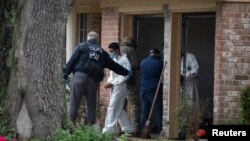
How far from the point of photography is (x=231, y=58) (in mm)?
12133

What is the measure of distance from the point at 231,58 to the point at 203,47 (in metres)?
2.56

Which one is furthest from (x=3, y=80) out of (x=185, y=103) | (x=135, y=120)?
(x=135, y=120)

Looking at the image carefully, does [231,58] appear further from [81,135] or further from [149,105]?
[81,135]

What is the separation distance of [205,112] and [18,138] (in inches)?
199

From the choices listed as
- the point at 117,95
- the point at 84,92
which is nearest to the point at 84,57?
the point at 84,92

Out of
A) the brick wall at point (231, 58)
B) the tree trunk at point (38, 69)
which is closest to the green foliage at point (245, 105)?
the brick wall at point (231, 58)

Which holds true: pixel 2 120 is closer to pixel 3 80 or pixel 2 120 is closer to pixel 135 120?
pixel 3 80

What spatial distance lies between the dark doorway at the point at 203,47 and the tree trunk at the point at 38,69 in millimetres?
5647

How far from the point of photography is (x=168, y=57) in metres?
13.4

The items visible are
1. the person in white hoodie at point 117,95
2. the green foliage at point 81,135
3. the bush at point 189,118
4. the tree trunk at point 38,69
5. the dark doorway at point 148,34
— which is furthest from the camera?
the dark doorway at point 148,34

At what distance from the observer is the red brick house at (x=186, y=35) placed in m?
12.1

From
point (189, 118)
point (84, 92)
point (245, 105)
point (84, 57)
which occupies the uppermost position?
point (84, 57)

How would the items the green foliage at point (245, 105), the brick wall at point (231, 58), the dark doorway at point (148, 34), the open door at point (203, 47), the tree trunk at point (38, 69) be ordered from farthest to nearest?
1. the dark doorway at point (148, 34)
2. the open door at point (203, 47)
3. the brick wall at point (231, 58)
4. the green foliage at point (245, 105)
5. the tree trunk at point (38, 69)

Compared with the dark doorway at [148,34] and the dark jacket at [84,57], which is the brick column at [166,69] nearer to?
the dark doorway at [148,34]
